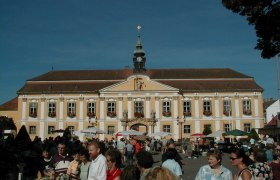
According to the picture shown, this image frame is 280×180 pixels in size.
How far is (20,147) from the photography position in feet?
33.0

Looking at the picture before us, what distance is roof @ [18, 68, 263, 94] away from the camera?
163ft

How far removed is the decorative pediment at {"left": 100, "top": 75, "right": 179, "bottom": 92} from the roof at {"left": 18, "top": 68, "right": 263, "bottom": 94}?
2283 millimetres

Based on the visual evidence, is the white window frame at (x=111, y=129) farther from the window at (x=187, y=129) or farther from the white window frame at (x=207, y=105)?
the white window frame at (x=207, y=105)

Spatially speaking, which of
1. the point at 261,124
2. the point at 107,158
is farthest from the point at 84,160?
the point at 261,124

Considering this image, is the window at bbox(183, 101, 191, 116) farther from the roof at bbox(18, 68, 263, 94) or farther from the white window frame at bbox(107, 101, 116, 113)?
the white window frame at bbox(107, 101, 116, 113)

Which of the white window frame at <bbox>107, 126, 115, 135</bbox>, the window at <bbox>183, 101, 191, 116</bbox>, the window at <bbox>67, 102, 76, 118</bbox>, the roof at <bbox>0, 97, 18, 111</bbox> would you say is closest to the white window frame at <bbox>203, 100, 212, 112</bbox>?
the window at <bbox>183, 101, 191, 116</bbox>

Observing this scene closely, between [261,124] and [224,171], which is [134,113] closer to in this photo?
[261,124]

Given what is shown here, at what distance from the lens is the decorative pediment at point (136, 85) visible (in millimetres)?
49219

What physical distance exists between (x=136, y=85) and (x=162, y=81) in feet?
13.7

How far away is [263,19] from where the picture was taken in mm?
12586

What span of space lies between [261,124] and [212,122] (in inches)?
247

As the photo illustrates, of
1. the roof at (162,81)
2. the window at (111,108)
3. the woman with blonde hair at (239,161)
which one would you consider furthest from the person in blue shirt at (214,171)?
the roof at (162,81)

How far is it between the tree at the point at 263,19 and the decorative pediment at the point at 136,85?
3594 centimetres

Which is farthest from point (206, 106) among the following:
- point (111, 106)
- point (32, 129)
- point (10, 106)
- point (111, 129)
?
point (10, 106)
